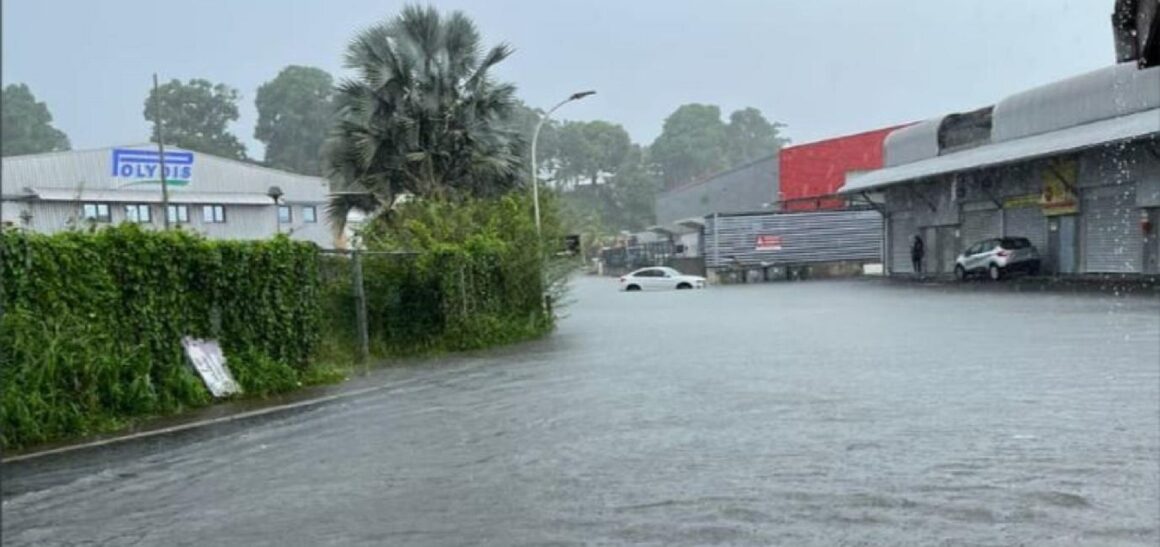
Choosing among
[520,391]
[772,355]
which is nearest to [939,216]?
[772,355]

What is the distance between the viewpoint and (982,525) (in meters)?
5.31

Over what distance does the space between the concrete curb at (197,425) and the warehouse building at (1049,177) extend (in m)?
20.2

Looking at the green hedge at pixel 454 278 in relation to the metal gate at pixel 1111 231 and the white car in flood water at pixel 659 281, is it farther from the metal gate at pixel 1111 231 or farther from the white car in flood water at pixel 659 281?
the white car in flood water at pixel 659 281

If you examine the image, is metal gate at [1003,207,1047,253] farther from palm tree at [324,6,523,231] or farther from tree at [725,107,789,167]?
tree at [725,107,789,167]

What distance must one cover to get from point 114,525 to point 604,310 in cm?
2362

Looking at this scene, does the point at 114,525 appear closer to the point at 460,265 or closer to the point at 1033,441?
the point at 1033,441

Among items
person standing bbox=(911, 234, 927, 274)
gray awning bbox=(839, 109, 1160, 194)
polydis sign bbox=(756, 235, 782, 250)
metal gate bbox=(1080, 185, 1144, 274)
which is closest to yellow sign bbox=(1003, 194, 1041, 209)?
gray awning bbox=(839, 109, 1160, 194)

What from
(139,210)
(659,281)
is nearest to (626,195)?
(659,281)

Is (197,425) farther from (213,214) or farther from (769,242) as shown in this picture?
(769,242)

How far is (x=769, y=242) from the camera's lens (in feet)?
158

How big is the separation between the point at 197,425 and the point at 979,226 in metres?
32.9

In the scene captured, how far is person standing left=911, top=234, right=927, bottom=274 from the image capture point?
40.0 metres

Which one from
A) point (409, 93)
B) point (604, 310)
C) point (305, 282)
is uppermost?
point (409, 93)

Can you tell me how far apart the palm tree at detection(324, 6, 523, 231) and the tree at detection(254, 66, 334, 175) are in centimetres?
1178
